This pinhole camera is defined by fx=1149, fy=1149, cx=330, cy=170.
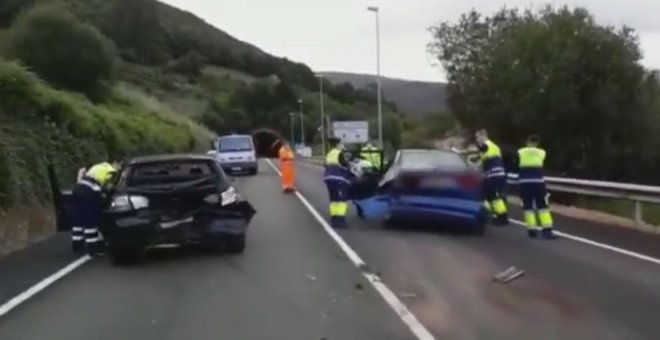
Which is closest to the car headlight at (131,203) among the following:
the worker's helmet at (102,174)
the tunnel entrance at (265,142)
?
the worker's helmet at (102,174)

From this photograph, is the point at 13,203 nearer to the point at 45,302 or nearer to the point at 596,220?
the point at 45,302

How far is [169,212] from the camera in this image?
15.3 metres

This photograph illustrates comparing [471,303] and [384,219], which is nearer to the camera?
[471,303]

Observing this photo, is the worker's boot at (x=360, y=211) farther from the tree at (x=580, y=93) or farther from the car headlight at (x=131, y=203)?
the tree at (x=580, y=93)

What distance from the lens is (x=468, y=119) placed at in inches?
2191

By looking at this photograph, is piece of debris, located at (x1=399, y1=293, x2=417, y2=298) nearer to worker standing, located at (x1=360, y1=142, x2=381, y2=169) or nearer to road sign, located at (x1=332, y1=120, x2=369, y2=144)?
worker standing, located at (x1=360, y1=142, x2=381, y2=169)

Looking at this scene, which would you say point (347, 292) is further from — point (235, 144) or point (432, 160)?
point (235, 144)

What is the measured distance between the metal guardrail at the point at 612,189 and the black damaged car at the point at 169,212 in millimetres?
5884

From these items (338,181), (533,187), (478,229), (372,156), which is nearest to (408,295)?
(533,187)

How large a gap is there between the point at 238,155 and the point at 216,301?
43128mm

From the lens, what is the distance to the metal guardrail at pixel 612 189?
64.4 ft

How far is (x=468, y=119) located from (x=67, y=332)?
153 feet

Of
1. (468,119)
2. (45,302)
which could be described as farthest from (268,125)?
(45,302)

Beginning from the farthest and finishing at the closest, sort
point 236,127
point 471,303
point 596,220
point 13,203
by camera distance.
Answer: point 236,127
point 596,220
point 13,203
point 471,303
